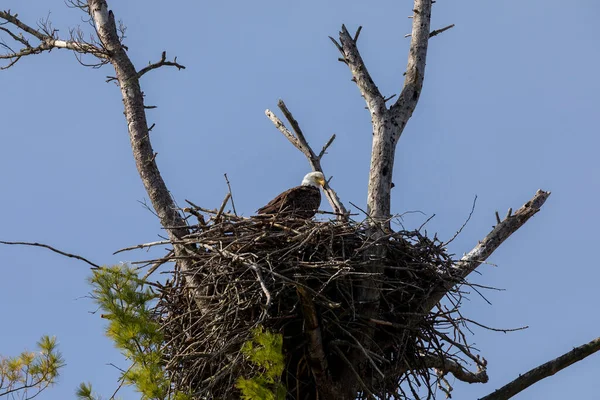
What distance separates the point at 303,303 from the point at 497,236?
2479 mm

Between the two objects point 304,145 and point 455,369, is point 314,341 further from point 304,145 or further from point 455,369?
point 304,145

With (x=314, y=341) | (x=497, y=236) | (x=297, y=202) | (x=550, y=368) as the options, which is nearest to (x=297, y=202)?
(x=297, y=202)

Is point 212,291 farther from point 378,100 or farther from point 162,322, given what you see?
point 378,100

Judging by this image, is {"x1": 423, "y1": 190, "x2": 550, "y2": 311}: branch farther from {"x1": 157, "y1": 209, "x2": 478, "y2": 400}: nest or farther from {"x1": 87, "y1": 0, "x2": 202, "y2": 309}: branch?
{"x1": 87, "y1": 0, "x2": 202, "y2": 309}: branch

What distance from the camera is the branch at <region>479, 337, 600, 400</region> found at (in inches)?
351

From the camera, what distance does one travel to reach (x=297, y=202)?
34.4ft

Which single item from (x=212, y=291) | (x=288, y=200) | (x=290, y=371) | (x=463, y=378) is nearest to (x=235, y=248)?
(x=212, y=291)

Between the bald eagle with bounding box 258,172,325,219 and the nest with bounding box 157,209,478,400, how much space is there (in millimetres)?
1075

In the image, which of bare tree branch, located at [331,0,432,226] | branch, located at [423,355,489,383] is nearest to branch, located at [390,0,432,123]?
bare tree branch, located at [331,0,432,226]

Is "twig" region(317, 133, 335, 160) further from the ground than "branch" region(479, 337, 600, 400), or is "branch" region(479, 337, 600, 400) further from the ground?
"twig" region(317, 133, 335, 160)

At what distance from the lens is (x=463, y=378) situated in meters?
10.5

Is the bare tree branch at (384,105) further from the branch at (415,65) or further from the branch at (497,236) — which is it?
the branch at (497,236)

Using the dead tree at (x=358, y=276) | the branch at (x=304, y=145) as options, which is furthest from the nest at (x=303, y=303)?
the branch at (x=304, y=145)

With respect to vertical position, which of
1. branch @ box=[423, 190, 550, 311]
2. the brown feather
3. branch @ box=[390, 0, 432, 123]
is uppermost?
branch @ box=[390, 0, 432, 123]
